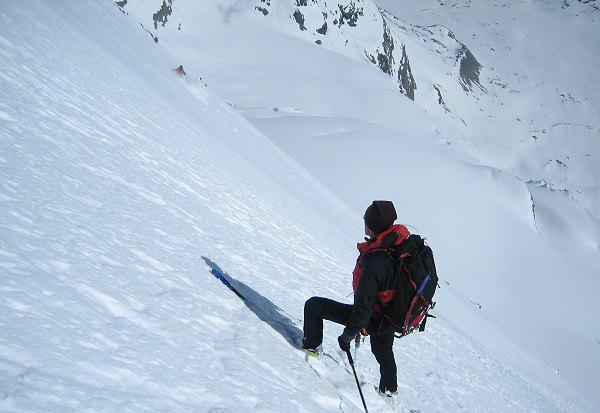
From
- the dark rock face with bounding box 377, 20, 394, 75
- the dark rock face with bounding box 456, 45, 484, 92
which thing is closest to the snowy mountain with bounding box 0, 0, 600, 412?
the dark rock face with bounding box 377, 20, 394, 75

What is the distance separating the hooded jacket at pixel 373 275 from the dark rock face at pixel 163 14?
49243 mm

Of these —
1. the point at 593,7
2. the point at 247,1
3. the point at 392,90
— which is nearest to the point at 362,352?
the point at 392,90

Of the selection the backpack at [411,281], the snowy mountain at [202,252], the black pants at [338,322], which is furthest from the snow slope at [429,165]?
the backpack at [411,281]

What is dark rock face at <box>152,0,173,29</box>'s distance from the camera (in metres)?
46.6

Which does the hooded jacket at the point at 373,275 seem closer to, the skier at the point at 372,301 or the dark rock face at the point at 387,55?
the skier at the point at 372,301

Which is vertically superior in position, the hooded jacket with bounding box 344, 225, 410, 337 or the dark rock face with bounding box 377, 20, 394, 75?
the dark rock face with bounding box 377, 20, 394, 75

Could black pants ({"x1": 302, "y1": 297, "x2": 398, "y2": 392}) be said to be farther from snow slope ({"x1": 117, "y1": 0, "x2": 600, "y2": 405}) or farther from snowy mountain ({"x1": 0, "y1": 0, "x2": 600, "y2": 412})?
snow slope ({"x1": 117, "y1": 0, "x2": 600, "y2": 405})

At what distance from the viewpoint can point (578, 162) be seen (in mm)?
96062

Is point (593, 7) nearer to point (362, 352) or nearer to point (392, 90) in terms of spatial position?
point (392, 90)

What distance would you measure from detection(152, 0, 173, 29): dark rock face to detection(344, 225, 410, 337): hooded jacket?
49.2m

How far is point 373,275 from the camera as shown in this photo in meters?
3.24

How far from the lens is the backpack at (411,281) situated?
3.28m

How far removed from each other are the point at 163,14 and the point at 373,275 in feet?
171

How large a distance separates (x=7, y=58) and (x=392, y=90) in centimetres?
4594
